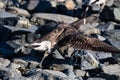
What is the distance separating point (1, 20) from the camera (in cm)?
1162

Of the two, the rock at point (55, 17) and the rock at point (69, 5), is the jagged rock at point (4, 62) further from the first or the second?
the rock at point (69, 5)

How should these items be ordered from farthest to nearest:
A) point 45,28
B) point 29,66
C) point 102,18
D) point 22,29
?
point 102,18
point 22,29
point 45,28
point 29,66

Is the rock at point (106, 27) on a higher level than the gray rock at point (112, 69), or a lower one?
higher

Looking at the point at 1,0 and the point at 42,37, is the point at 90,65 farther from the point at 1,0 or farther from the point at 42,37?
the point at 1,0

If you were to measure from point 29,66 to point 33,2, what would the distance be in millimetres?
4607

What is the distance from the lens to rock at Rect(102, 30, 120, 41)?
11.7 meters

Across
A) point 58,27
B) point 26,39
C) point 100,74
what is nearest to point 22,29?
point 26,39

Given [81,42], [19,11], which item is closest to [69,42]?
[81,42]

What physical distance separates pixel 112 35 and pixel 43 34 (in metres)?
2.44

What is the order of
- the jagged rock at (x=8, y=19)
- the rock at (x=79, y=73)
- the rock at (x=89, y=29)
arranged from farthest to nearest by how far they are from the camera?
the rock at (x=89, y=29), the jagged rock at (x=8, y=19), the rock at (x=79, y=73)

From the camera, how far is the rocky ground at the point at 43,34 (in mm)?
8922

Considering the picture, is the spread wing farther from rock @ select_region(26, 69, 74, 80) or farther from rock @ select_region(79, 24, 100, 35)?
rock @ select_region(79, 24, 100, 35)

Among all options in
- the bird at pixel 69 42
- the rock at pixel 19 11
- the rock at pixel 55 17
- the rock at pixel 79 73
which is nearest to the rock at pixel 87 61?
the rock at pixel 79 73

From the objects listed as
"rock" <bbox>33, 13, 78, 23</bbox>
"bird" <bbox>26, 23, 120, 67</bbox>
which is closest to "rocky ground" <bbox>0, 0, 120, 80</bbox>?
"rock" <bbox>33, 13, 78, 23</bbox>
